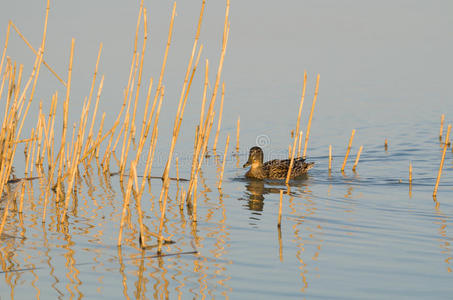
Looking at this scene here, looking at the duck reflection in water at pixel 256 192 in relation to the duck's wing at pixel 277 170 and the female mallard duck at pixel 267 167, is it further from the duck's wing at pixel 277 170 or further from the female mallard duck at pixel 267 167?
the duck's wing at pixel 277 170

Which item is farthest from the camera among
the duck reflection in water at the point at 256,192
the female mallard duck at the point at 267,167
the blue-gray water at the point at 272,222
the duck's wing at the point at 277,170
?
the duck's wing at the point at 277,170

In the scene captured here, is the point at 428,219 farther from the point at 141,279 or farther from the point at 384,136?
the point at 384,136

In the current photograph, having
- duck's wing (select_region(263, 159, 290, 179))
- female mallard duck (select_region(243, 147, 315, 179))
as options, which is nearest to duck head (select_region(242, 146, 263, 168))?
female mallard duck (select_region(243, 147, 315, 179))

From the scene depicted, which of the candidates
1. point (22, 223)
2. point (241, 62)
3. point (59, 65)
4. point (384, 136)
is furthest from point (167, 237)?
point (241, 62)

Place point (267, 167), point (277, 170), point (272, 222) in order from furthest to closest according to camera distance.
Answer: point (267, 167) → point (277, 170) → point (272, 222)

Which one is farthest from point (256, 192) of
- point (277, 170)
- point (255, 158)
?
point (277, 170)

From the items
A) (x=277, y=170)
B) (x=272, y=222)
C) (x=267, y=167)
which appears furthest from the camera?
(x=267, y=167)

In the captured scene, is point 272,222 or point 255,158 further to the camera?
point 255,158

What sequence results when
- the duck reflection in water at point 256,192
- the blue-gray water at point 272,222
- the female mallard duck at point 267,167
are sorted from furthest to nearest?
the female mallard duck at point 267,167, the duck reflection in water at point 256,192, the blue-gray water at point 272,222

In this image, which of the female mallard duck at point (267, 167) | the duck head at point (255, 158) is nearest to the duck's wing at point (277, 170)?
the female mallard duck at point (267, 167)

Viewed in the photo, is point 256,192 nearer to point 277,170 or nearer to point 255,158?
point 255,158

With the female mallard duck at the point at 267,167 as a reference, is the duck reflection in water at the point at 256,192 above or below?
below

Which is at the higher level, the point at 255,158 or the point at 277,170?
the point at 255,158

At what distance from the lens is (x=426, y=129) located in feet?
59.5
